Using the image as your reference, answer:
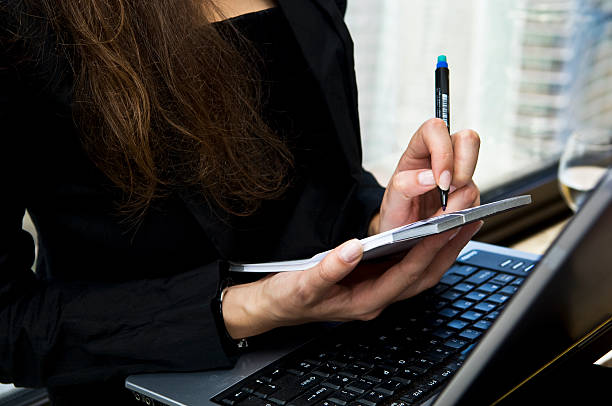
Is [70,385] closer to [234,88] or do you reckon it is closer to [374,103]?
[234,88]

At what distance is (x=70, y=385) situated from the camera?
0.71 m

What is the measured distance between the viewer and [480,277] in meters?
0.76

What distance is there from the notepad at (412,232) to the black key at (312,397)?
0.10 m

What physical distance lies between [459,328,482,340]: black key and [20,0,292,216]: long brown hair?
25 centimetres

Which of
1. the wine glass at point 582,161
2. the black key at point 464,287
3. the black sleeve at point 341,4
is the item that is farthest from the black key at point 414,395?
the wine glass at point 582,161

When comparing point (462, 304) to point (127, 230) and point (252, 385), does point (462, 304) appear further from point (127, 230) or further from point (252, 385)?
point (127, 230)

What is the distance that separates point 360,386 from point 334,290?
3.8 inches

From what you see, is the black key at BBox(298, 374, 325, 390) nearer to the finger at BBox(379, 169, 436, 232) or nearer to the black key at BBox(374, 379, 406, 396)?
the black key at BBox(374, 379, 406, 396)

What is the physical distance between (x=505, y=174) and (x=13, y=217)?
1.14m

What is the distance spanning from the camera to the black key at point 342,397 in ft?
1.76

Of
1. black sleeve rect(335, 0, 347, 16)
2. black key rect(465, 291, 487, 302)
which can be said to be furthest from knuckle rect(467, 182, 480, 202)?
black sleeve rect(335, 0, 347, 16)

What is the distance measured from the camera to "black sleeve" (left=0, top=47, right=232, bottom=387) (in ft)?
2.11

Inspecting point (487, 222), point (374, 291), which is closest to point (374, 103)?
point (487, 222)

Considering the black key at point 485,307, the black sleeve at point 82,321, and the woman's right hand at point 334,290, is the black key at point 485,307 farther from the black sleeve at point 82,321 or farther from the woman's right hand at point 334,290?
the black sleeve at point 82,321
